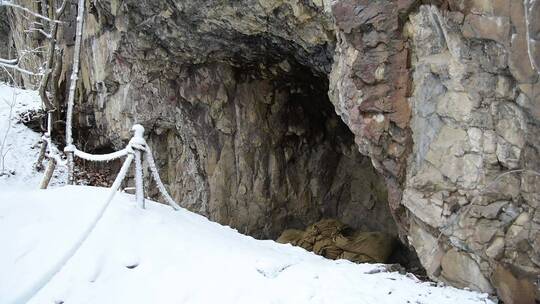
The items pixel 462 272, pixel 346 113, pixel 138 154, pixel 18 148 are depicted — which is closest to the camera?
pixel 462 272

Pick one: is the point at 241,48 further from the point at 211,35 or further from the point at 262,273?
the point at 262,273

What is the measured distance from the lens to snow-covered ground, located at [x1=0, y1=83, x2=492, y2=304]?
3561mm

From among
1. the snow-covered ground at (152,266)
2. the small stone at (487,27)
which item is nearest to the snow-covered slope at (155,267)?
the snow-covered ground at (152,266)

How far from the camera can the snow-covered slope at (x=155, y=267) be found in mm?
3564

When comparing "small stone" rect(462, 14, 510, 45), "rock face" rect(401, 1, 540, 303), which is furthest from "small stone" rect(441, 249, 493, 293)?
"small stone" rect(462, 14, 510, 45)

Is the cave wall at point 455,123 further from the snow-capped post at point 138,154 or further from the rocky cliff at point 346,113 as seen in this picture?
the snow-capped post at point 138,154

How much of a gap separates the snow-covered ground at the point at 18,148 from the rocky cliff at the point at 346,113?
140cm

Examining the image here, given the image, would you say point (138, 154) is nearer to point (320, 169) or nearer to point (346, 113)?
point (346, 113)

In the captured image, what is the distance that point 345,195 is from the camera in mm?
10141

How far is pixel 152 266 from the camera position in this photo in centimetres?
394

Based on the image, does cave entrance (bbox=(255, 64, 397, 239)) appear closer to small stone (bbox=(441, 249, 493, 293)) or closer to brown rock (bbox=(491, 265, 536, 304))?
small stone (bbox=(441, 249, 493, 293))

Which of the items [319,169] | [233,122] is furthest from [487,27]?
[319,169]

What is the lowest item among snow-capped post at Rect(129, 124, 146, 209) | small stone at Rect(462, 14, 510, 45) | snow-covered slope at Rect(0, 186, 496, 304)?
snow-covered slope at Rect(0, 186, 496, 304)

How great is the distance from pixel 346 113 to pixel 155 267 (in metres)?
2.69
